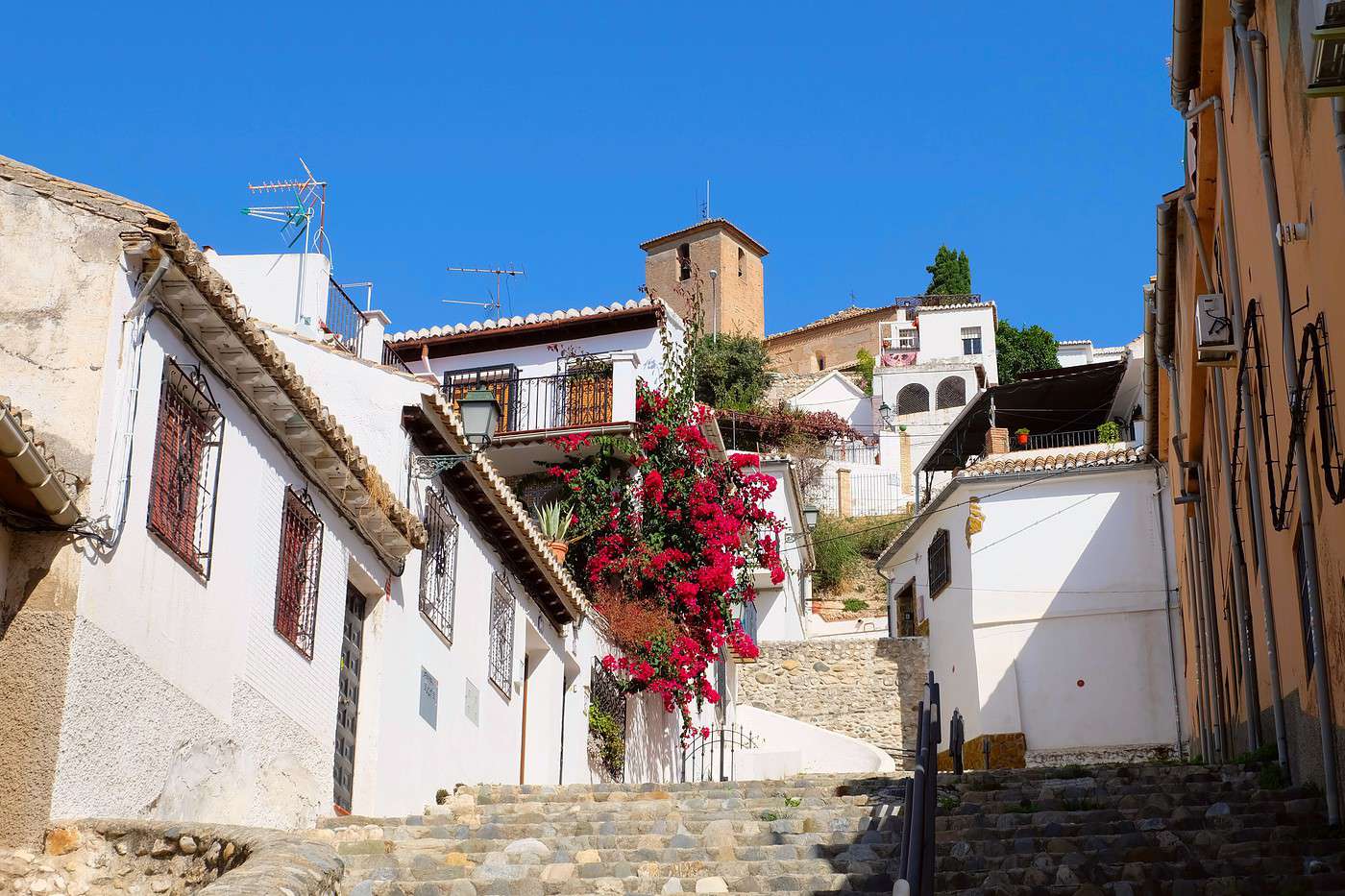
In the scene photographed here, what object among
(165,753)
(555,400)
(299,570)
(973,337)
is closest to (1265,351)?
(299,570)

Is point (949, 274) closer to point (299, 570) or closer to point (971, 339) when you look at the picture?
point (971, 339)

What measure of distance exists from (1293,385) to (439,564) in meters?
9.05

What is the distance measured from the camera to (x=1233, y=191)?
11.8 metres

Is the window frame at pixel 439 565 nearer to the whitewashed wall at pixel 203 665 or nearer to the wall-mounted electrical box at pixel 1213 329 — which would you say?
the whitewashed wall at pixel 203 665

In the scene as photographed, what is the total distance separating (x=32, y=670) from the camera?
8.43m

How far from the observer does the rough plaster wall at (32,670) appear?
8.18 metres

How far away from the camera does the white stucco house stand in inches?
981

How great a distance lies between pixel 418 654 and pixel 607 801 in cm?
296

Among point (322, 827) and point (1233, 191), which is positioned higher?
point (1233, 191)

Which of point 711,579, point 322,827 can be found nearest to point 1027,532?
point 711,579

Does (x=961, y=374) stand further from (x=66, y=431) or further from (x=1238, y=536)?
(x=66, y=431)

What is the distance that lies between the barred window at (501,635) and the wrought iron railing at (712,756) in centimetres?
690

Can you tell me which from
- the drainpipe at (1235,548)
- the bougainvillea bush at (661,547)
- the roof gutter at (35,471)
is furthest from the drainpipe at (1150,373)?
the roof gutter at (35,471)

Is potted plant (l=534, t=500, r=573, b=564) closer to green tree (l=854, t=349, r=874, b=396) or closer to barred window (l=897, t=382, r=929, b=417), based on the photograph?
barred window (l=897, t=382, r=929, b=417)
